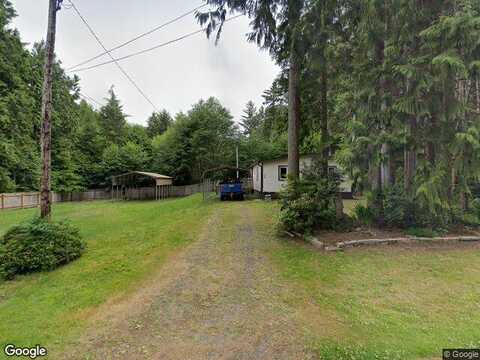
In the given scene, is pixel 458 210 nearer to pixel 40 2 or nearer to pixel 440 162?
pixel 440 162

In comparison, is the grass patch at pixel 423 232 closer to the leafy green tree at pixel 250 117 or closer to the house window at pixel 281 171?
the house window at pixel 281 171

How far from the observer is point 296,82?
7711mm

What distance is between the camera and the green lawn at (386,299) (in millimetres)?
2506

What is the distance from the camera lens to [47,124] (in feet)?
19.0

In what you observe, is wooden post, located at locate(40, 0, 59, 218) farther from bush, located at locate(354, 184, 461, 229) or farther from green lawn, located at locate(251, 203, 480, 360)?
bush, located at locate(354, 184, 461, 229)

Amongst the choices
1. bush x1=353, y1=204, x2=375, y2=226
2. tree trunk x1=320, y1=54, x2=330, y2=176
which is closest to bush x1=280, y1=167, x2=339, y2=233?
tree trunk x1=320, y1=54, x2=330, y2=176

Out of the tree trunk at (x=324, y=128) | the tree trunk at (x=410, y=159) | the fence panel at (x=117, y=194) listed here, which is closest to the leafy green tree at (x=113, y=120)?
the fence panel at (x=117, y=194)

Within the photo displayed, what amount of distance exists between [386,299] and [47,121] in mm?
7506

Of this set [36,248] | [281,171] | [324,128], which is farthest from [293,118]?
[281,171]

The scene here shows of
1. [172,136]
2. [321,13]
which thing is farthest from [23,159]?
[321,13]

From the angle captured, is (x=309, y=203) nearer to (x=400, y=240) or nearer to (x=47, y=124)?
(x=400, y=240)

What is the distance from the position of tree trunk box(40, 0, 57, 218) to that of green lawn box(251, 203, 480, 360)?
540cm

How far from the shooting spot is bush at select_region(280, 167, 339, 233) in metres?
6.64

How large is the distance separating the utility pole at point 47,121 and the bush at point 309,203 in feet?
18.9
